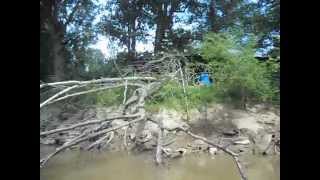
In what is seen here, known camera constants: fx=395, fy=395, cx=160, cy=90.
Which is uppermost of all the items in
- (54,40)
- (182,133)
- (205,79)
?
(54,40)

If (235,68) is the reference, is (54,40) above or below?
above

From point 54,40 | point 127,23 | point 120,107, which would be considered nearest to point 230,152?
point 120,107

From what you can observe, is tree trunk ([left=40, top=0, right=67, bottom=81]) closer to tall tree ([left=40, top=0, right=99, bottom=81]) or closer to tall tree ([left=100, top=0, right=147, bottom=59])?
tall tree ([left=40, top=0, right=99, bottom=81])

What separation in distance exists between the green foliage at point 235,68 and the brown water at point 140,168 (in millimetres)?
256

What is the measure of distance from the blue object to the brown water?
28 centimetres

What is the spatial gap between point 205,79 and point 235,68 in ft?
0.40

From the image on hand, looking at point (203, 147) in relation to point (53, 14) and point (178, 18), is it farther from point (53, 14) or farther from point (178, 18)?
point (53, 14)

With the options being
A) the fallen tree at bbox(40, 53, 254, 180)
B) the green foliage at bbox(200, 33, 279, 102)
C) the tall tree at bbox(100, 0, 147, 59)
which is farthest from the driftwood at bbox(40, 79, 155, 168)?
the green foliage at bbox(200, 33, 279, 102)

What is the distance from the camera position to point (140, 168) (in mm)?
1525

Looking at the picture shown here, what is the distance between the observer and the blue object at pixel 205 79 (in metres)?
Answer: 1.52

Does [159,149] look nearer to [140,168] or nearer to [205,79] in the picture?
[140,168]

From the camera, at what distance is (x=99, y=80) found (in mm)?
1549
